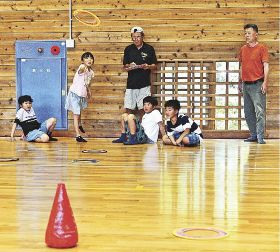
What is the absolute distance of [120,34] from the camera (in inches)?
334

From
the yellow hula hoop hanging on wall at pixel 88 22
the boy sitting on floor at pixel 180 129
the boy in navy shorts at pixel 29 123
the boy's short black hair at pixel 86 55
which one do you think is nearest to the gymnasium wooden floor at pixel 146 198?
the boy sitting on floor at pixel 180 129

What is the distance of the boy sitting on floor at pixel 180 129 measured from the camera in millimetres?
6852

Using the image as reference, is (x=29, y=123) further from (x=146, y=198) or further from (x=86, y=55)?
(x=146, y=198)

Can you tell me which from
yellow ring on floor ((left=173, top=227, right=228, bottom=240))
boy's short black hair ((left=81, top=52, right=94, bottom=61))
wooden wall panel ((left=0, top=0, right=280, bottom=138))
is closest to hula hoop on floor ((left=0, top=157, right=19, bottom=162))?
boy's short black hair ((left=81, top=52, right=94, bottom=61))

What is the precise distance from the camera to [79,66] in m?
8.24

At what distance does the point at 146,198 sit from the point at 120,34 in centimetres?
540

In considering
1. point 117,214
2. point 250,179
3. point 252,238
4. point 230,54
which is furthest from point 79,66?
point 252,238

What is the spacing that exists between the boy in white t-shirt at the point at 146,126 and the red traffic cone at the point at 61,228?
4869 millimetres

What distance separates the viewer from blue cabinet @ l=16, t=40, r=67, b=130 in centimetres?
858

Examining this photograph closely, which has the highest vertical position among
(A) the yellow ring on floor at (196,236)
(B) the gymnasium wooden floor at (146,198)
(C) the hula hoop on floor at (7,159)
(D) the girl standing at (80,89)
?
(D) the girl standing at (80,89)

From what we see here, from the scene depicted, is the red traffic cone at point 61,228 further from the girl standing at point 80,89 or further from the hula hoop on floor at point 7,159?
the girl standing at point 80,89

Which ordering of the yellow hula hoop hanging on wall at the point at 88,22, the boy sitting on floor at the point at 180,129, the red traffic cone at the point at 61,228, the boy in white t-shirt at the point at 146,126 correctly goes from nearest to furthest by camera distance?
1. the red traffic cone at the point at 61,228
2. the boy sitting on floor at the point at 180,129
3. the boy in white t-shirt at the point at 146,126
4. the yellow hula hoop hanging on wall at the point at 88,22

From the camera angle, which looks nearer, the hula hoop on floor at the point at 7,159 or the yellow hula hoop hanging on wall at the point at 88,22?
the hula hoop on floor at the point at 7,159

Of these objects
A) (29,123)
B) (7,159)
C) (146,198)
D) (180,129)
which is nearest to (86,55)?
(29,123)
